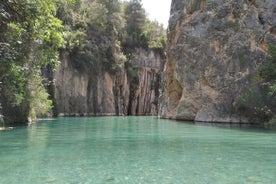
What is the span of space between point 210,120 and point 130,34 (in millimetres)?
34996

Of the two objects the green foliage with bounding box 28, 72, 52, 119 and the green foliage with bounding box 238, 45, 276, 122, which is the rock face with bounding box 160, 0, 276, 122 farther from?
the green foliage with bounding box 28, 72, 52, 119

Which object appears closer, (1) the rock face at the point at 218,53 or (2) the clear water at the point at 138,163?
(2) the clear water at the point at 138,163

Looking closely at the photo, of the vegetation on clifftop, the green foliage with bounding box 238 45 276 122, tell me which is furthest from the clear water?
the green foliage with bounding box 238 45 276 122

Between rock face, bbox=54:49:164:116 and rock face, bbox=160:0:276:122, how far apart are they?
53.9 feet

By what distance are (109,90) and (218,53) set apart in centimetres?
2549

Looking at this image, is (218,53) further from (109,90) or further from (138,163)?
(109,90)

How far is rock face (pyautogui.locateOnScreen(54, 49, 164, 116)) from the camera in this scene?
46.2 m

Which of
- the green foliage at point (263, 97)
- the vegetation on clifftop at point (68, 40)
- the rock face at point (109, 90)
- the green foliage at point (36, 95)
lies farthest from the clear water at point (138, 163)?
the rock face at point (109, 90)

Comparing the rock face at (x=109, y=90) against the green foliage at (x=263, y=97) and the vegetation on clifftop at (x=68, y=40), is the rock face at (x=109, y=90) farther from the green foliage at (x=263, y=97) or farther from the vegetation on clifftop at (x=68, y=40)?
the green foliage at (x=263, y=97)

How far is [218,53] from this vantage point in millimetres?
29625

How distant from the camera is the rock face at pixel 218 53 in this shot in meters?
27.8

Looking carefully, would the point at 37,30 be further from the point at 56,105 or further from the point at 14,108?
the point at 56,105

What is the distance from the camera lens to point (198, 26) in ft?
103

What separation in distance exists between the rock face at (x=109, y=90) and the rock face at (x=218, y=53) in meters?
16.4
